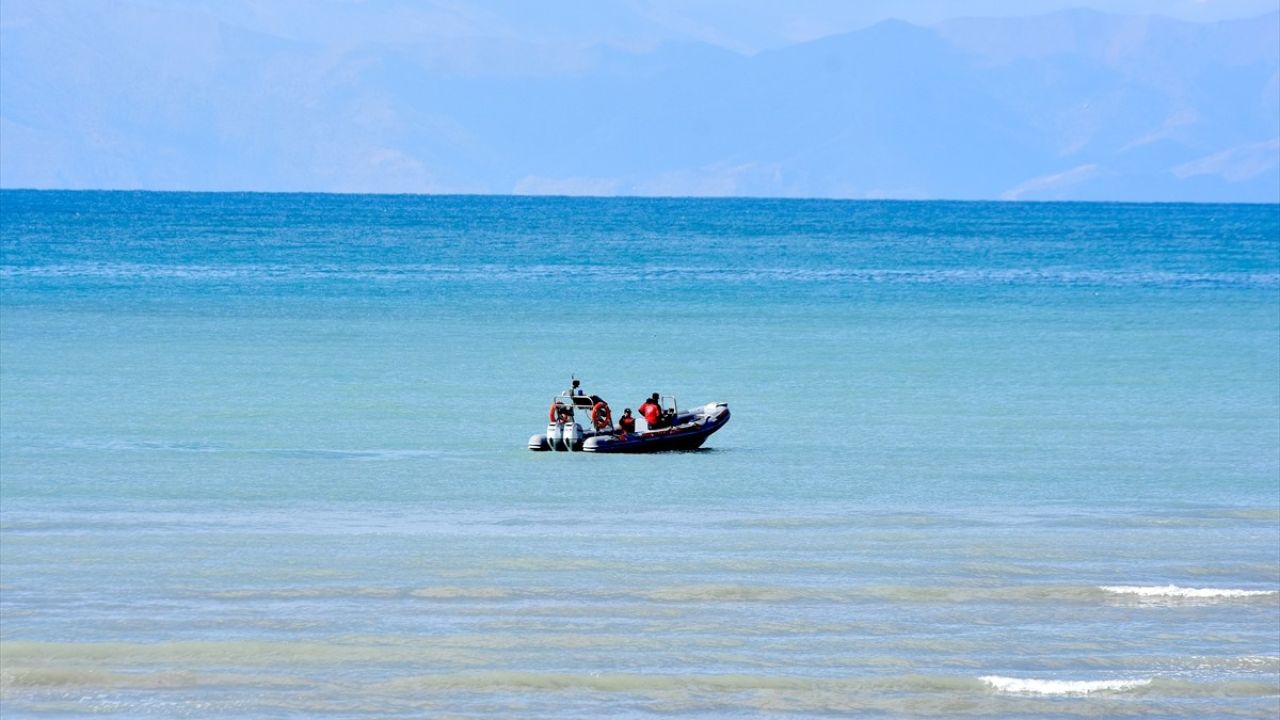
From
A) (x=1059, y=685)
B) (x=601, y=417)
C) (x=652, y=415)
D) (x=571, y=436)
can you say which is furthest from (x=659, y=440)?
(x=1059, y=685)

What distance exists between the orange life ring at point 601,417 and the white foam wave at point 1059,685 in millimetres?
14105

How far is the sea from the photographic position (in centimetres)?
1460

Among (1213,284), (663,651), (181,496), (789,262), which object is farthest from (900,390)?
(789,262)

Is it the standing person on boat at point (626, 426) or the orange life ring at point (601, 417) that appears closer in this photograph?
the standing person on boat at point (626, 426)

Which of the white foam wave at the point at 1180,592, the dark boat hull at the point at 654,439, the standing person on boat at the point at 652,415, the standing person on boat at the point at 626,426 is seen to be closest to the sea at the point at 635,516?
the white foam wave at the point at 1180,592

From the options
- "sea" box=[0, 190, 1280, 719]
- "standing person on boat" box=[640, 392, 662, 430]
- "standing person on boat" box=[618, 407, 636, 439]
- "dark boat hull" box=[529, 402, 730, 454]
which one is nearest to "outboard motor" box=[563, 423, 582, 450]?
"dark boat hull" box=[529, 402, 730, 454]

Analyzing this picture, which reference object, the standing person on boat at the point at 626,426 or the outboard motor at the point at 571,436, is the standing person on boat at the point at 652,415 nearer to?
the standing person on boat at the point at 626,426

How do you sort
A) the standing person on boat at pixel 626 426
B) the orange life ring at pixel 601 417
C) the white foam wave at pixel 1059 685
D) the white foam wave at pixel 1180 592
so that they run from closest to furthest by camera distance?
the white foam wave at pixel 1059 685
the white foam wave at pixel 1180 592
the standing person on boat at pixel 626 426
the orange life ring at pixel 601 417

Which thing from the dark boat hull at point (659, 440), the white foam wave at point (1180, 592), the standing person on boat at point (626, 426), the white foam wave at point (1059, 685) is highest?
the standing person on boat at point (626, 426)

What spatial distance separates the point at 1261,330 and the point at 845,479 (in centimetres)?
2795

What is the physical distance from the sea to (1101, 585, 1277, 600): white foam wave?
0.13ft

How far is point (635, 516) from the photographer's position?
21781 mm

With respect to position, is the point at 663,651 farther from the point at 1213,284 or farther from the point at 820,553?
the point at 1213,284

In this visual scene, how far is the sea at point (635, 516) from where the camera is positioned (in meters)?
14.6
